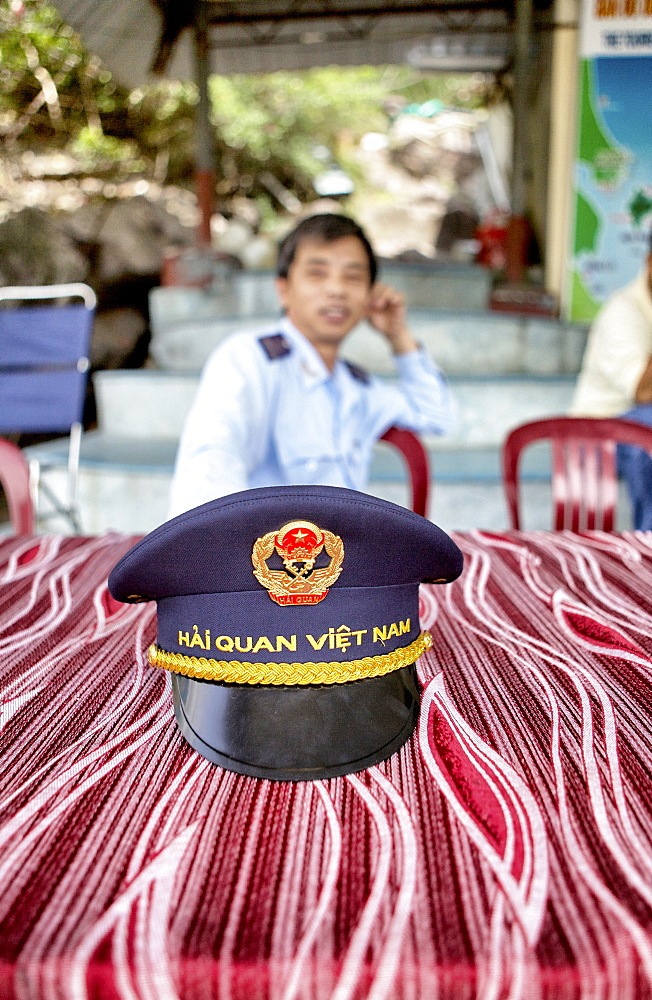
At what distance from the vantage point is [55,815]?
17.6 inches

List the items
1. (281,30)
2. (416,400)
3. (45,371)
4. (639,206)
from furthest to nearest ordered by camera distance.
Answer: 1. (281,30)
2. (639,206)
3. (45,371)
4. (416,400)

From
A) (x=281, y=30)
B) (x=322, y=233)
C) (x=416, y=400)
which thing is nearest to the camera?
(x=322, y=233)

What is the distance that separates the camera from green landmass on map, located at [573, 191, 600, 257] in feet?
12.8

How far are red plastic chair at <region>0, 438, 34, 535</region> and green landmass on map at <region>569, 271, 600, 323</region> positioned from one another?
3.63 meters

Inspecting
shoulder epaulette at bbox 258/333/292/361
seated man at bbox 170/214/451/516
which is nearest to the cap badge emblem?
seated man at bbox 170/214/451/516

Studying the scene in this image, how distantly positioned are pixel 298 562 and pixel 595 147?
13.7ft

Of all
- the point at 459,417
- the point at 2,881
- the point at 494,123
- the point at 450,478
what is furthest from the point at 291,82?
the point at 2,881

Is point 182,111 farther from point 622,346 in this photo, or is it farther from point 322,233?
point 322,233

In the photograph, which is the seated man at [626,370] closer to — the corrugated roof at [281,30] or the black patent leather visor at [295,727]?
the black patent leather visor at [295,727]

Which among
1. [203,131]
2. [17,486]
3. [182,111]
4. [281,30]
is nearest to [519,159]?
[203,131]

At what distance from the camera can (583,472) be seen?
1485 millimetres

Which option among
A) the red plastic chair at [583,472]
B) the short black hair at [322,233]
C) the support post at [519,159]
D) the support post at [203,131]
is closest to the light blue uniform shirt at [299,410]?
the short black hair at [322,233]

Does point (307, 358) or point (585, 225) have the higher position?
point (585, 225)

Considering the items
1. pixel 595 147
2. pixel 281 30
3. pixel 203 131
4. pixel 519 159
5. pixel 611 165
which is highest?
pixel 281 30
